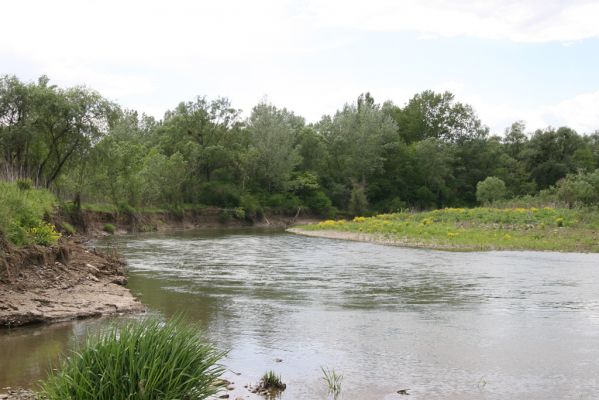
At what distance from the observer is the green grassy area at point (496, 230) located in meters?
33.3

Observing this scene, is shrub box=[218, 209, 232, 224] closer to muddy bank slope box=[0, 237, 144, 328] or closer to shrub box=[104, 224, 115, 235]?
shrub box=[104, 224, 115, 235]

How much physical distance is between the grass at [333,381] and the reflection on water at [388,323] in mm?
130

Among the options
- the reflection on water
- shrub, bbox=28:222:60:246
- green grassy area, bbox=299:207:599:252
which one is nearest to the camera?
the reflection on water

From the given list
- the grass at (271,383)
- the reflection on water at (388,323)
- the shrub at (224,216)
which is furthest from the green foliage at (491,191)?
the grass at (271,383)

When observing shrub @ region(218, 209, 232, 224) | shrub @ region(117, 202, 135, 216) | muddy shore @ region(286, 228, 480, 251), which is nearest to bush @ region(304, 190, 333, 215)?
shrub @ region(218, 209, 232, 224)

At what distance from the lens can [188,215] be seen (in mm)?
60688

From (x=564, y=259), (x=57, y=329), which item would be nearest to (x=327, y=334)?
(x=57, y=329)

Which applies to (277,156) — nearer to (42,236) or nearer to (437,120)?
(437,120)

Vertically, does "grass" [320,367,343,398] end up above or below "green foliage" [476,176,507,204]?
below

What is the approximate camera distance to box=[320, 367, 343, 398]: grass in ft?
30.1

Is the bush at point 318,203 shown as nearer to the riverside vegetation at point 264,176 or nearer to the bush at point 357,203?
the riverside vegetation at point 264,176

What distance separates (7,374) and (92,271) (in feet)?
27.7

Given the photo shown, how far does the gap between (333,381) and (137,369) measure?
14.8 ft

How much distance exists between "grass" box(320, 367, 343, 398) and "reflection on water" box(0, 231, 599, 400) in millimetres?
130
